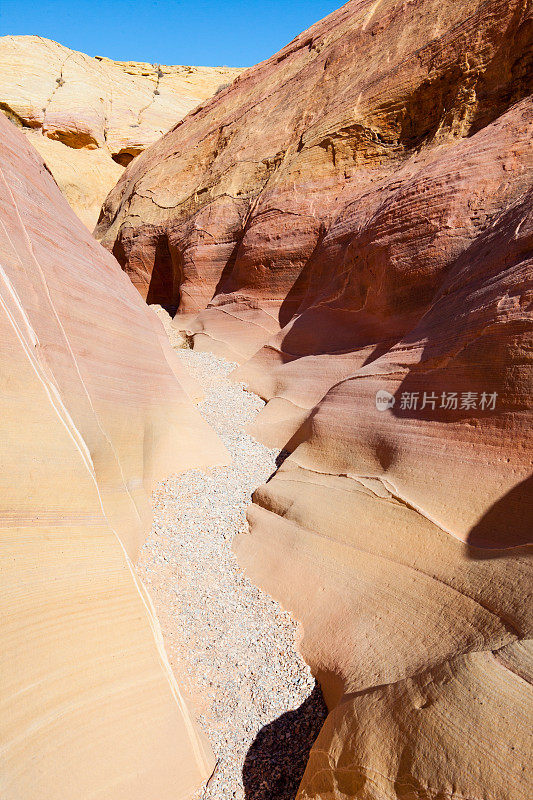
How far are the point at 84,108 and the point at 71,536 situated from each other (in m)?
22.9

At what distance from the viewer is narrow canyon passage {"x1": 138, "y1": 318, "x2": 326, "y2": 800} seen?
6.44 feet

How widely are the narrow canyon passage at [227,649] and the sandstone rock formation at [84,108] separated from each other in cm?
1672

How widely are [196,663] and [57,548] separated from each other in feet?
3.00

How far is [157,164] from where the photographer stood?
1180 cm

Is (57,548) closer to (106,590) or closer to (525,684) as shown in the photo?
(106,590)

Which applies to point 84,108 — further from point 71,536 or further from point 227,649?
point 227,649

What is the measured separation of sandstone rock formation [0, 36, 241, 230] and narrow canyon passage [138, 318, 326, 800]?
16.7m

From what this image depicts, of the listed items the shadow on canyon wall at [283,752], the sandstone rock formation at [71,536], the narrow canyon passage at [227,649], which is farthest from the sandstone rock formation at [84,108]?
the shadow on canyon wall at [283,752]

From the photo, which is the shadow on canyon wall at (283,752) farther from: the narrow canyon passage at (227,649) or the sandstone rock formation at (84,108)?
the sandstone rock formation at (84,108)

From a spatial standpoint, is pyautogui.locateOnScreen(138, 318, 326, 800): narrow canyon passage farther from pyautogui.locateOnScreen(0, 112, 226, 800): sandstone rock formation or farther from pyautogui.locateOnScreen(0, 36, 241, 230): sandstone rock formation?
pyautogui.locateOnScreen(0, 36, 241, 230): sandstone rock formation

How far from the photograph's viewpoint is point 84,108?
19.5 m

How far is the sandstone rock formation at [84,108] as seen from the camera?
17812mm

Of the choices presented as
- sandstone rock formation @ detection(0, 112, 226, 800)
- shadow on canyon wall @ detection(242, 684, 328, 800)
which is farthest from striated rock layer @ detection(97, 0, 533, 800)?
sandstone rock formation @ detection(0, 112, 226, 800)

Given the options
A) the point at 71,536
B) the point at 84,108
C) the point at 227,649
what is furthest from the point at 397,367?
the point at 84,108
